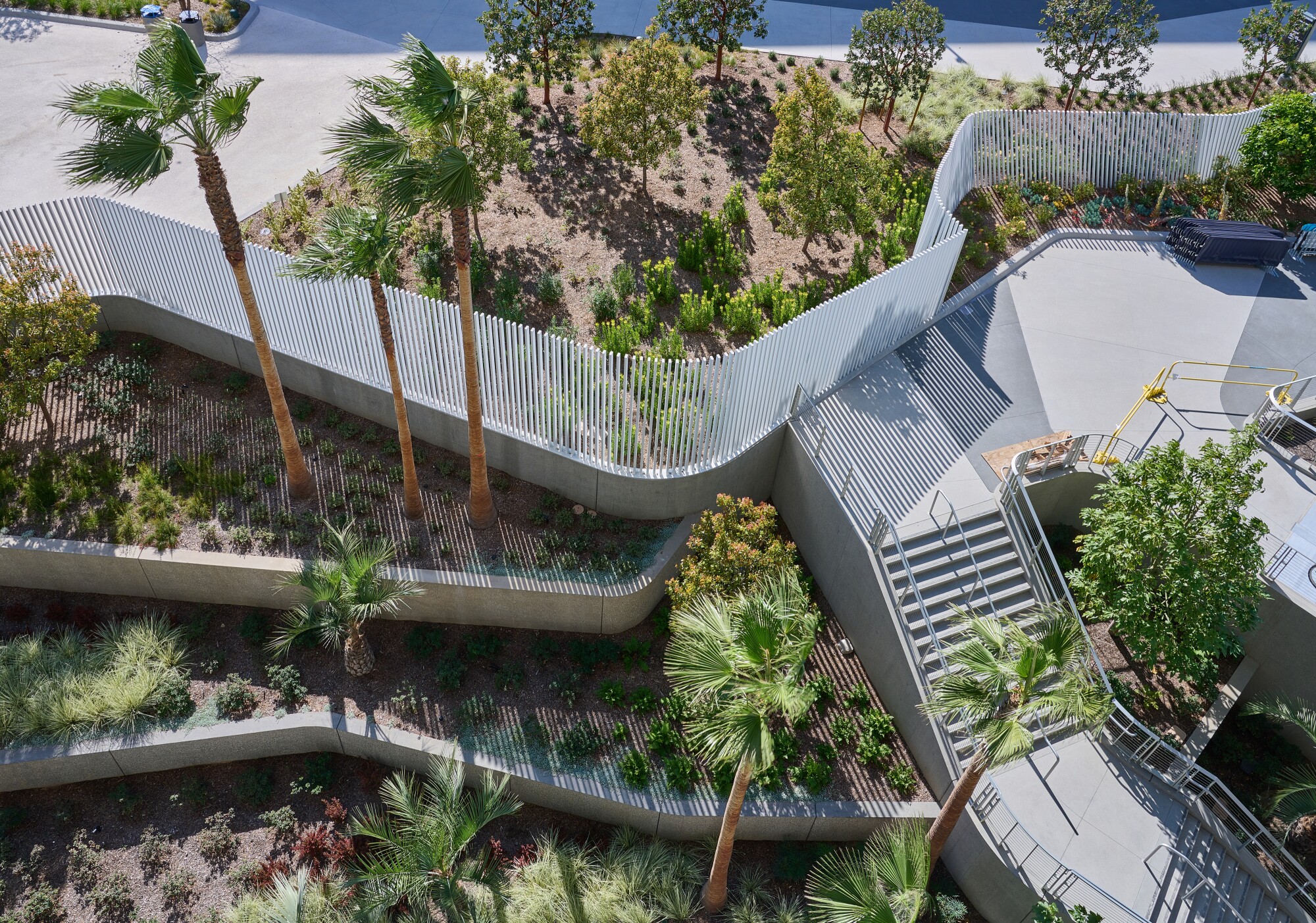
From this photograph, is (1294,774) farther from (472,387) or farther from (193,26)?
(193,26)

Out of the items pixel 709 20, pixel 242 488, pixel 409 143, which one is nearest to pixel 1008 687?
pixel 409 143

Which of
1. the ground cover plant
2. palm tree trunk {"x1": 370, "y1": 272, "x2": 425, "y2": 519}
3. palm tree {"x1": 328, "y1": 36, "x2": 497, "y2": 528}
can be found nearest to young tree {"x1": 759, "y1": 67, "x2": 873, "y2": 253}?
the ground cover plant

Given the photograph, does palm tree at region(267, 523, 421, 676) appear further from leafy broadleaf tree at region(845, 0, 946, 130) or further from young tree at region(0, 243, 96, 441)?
leafy broadleaf tree at region(845, 0, 946, 130)

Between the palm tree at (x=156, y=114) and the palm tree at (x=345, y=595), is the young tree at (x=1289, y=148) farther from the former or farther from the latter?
the palm tree at (x=156, y=114)

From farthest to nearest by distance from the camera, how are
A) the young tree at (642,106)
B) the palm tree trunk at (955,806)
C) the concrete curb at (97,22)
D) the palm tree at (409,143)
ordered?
the concrete curb at (97,22), the young tree at (642,106), the palm tree at (409,143), the palm tree trunk at (955,806)

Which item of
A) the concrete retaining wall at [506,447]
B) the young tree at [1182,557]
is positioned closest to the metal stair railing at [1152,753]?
the young tree at [1182,557]
